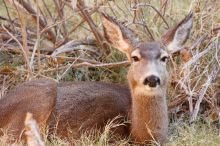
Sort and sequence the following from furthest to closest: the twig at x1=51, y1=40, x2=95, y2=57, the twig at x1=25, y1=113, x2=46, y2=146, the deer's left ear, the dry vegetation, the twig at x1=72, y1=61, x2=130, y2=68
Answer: the twig at x1=51, y1=40, x2=95, y2=57, the twig at x1=72, y1=61, x2=130, y2=68, the dry vegetation, the deer's left ear, the twig at x1=25, y1=113, x2=46, y2=146

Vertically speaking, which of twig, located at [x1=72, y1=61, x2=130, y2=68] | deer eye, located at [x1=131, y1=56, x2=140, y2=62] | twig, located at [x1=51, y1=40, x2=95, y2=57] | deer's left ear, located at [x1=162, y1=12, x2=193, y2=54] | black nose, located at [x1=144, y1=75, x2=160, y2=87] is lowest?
black nose, located at [x1=144, y1=75, x2=160, y2=87]

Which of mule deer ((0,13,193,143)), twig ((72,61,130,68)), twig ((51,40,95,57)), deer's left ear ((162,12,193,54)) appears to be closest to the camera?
mule deer ((0,13,193,143))

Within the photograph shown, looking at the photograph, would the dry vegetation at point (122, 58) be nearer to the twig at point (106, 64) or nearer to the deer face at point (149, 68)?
the twig at point (106, 64)

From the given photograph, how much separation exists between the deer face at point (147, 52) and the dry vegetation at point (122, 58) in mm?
308

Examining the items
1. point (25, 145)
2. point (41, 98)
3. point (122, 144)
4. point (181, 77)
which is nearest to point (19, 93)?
point (41, 98)

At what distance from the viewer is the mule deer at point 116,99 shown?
5.95 m

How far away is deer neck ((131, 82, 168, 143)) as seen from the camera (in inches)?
235

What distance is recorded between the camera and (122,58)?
754 cm

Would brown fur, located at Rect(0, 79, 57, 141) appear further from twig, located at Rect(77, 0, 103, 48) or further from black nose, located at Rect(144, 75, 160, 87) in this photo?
black nose, located at Rect(144, 75, 160, 87)

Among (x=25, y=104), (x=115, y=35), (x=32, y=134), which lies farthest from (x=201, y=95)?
(x=32, y=134)

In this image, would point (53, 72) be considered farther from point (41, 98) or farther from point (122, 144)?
point (122, 144)

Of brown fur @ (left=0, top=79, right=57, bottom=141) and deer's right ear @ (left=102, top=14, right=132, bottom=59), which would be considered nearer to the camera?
brown fur @ (left=0, top=79, right=57, bottom=141)

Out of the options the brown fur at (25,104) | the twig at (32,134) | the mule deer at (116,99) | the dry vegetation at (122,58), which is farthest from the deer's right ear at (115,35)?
the twig at (32,134)

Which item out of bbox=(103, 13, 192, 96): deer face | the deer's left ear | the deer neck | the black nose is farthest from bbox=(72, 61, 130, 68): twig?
the black nose
